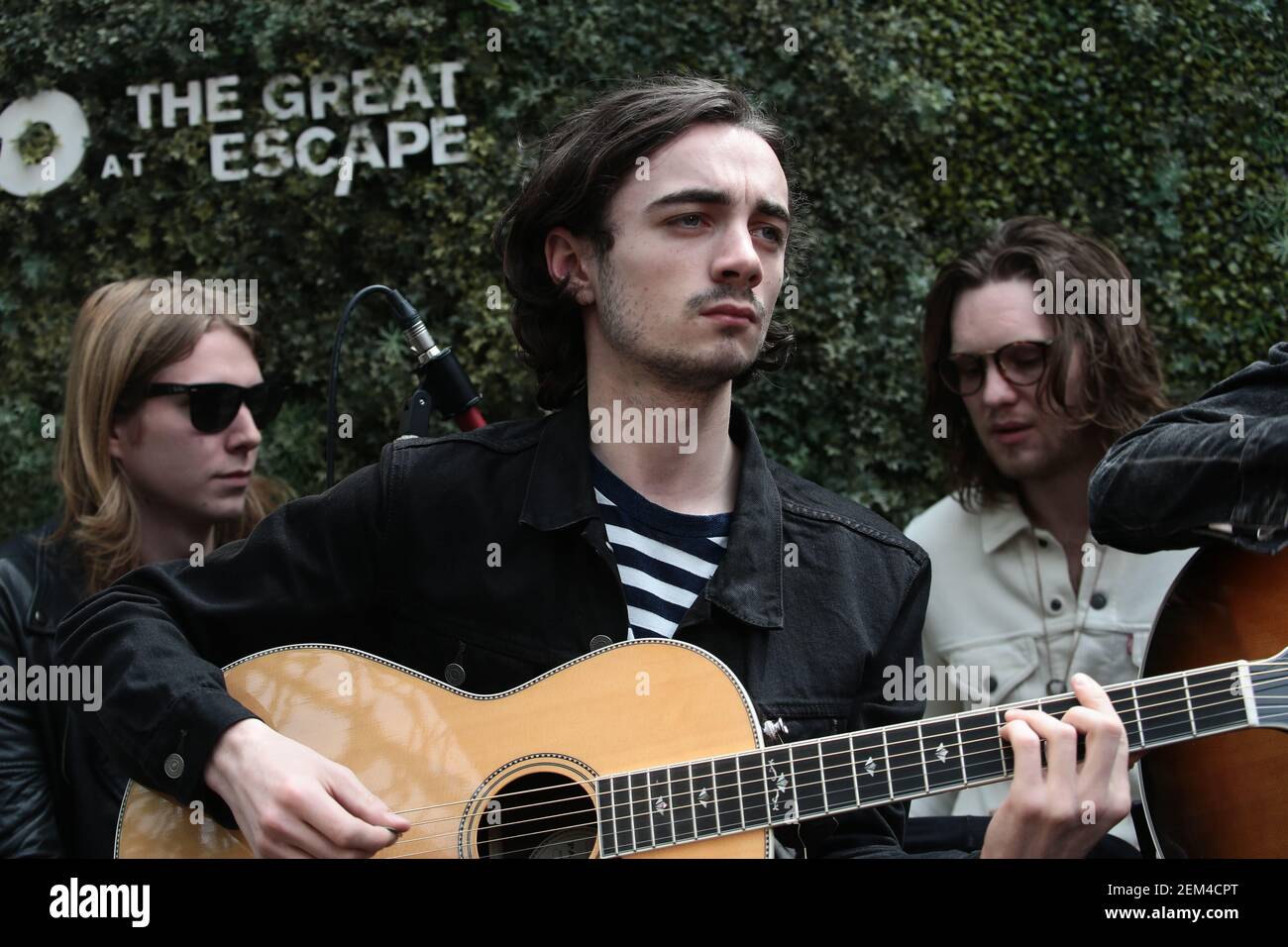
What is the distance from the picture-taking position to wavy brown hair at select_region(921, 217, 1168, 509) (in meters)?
3.58

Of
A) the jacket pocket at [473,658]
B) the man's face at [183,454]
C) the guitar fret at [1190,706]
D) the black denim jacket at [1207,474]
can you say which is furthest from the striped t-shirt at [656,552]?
the man's face at [183,454]

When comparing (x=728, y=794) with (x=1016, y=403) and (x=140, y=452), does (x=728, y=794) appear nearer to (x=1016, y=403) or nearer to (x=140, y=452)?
(x=1016, y=403)

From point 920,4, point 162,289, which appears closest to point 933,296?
point 920,4

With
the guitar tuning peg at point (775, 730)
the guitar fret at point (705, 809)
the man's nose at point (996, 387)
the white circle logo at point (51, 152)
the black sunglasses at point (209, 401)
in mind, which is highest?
the white circle logo at point (51, 152)

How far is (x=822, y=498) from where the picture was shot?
9.52 ft

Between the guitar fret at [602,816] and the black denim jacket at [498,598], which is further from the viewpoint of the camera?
the black denim jacket at [498,598]

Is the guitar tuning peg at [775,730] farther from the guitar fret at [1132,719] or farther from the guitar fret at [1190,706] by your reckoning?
the guitar fret at [1190,706]

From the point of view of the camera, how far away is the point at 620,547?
2.65m

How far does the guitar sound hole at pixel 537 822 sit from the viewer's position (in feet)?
7.49

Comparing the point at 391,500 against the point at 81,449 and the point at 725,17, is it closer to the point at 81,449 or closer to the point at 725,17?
the point at 81,449

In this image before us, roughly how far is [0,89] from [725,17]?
2.55 meters

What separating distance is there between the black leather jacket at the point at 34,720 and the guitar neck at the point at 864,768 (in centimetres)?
149

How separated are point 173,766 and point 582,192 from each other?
147 cm

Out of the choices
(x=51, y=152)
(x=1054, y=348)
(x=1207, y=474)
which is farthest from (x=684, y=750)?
(x=51, y=152)
